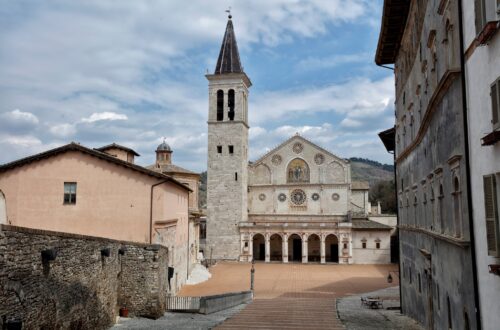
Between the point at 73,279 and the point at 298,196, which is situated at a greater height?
the point at 298,196

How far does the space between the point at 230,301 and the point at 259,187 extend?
1469 inches

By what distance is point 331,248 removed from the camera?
2360 inches

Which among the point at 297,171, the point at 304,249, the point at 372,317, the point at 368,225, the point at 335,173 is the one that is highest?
the point at 297,171

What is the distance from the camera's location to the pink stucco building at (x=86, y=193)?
79.6 ft

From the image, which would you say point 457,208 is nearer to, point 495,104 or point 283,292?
point 495,104

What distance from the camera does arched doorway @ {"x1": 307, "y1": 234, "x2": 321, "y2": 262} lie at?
59.9 m

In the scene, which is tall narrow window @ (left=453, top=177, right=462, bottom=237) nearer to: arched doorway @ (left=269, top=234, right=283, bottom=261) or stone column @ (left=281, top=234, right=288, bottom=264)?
stone column @ (left=281, top=234, right=288, bottom=264)

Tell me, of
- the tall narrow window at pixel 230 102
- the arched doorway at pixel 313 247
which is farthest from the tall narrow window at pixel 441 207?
the tall narrow window at pixel 230 102

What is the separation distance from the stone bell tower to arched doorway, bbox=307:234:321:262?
8813 mm

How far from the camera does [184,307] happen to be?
2253cm

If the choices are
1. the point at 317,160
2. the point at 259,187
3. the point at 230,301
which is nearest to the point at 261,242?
the point at 259,187

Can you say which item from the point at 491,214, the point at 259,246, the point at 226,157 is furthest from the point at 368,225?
the point at 491,214

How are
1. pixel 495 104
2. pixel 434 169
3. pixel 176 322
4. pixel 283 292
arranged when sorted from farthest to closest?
pixel 283 292, pixel 176 322, pixel 434 169, pixel 495 104

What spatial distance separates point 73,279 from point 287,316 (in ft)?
37.0
